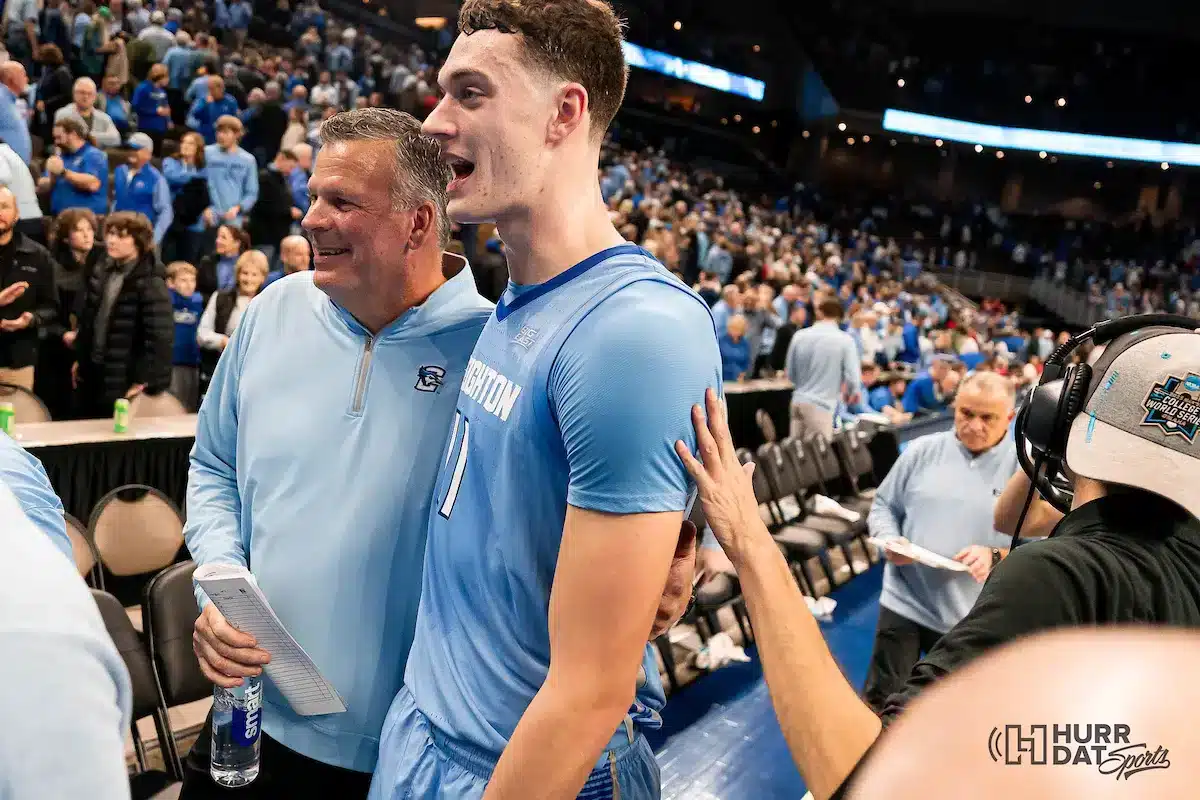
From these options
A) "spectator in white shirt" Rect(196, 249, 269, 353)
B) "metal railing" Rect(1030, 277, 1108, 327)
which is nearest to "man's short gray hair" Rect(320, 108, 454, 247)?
"spectator in white shirt" Rect(196, 249, 269, 353)

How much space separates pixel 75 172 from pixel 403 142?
21.7ft

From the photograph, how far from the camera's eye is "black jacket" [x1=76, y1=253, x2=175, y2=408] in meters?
5.72

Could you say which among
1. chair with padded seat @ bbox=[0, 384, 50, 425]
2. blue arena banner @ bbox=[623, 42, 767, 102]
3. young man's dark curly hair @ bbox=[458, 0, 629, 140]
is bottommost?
chair with padded seat @ bbox=[0, 384, 50, 425]

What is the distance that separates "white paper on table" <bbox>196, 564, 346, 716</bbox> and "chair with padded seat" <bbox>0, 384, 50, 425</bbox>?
4401 mm

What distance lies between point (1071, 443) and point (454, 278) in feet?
3.55

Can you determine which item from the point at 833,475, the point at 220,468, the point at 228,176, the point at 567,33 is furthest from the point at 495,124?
the point at 228,176

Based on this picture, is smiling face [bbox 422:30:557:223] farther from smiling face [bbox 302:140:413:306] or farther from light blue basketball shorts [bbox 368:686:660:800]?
light blue basketball shorts [bbox 368:686:660:800]

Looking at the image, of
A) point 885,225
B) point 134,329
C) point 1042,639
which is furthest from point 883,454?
point 885,225

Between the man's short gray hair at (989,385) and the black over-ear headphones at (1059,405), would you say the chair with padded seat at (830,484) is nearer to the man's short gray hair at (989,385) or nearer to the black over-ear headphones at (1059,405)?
the man's short gray hair at (989,385)

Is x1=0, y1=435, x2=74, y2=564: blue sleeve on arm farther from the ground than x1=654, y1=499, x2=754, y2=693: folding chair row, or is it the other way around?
x1=0, y1=435, x2=74, y2=564: blue sleeve on arm

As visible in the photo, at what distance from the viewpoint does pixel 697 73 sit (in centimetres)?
A: 3244

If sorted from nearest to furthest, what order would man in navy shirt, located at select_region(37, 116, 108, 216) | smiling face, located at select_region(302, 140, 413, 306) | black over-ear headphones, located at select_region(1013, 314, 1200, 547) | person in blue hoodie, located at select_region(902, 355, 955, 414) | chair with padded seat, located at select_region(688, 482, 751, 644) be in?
Answer: black over-ear headphones, located at select_region(1013, 314, 1200, 547) < smiling face, located at select_region(302, 140, 413, 306) < chair with padded seat, located at select_region(688, 482, 751, 644) < man in navy shirt, located at select_region(37, 116, 108, 216) < person in blue hoodie, located at select_region(902, 355, 955, 414)

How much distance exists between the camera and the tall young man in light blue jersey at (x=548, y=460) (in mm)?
1114

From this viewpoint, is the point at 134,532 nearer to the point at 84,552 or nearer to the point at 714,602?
the point at 84,552
